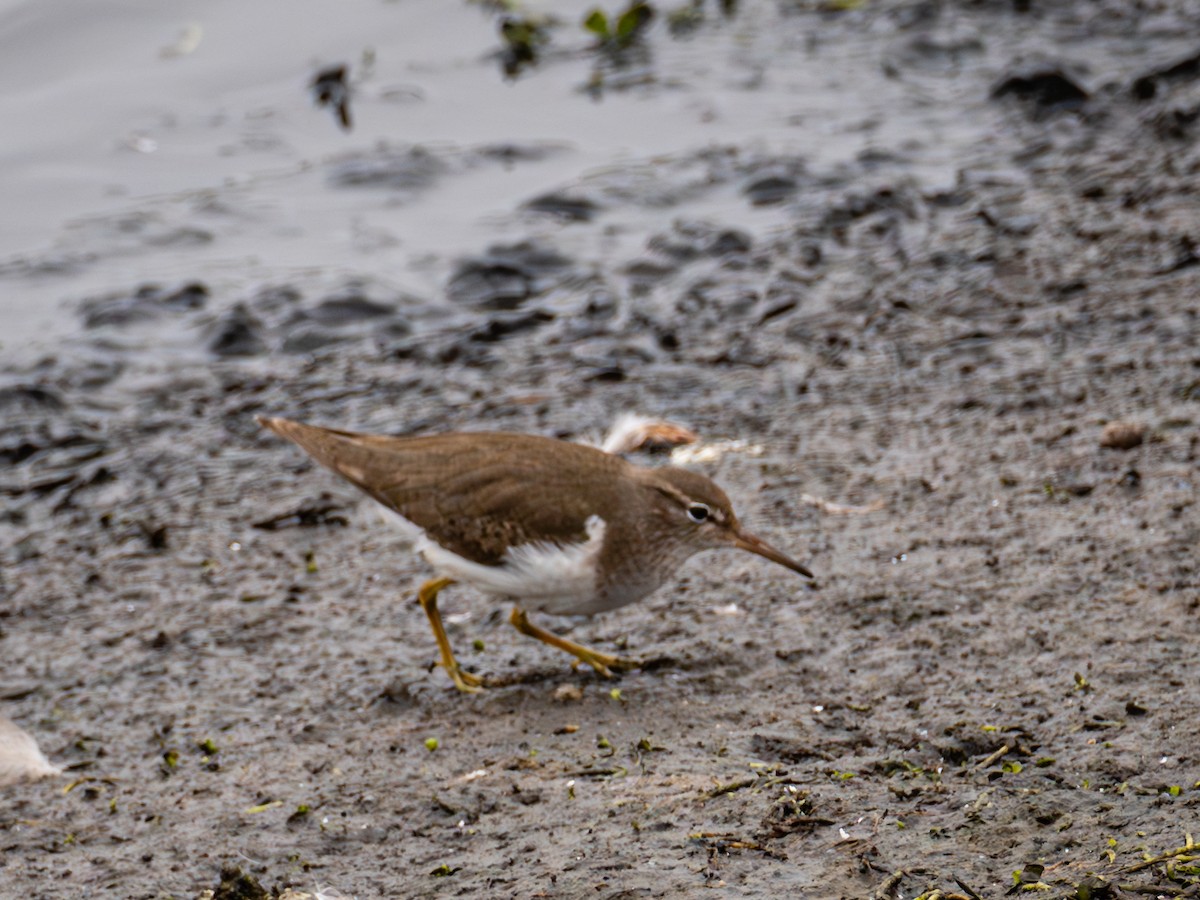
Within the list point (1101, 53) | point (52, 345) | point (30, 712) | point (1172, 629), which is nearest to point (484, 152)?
point (52, 345)

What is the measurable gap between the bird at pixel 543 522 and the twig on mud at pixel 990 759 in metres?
1.19

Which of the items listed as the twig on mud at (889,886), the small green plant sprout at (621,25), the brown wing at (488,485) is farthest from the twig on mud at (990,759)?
the small green plant sprout at (621,25)

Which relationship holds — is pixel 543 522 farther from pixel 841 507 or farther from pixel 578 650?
pixel 841 507

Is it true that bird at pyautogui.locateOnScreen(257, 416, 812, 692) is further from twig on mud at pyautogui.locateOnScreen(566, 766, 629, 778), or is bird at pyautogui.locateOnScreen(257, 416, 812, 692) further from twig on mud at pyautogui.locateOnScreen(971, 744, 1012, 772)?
twig on mud at pyautogui.locateOnScreen(971, 744, 1012, 772)

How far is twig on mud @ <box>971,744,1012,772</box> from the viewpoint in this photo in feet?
14.7

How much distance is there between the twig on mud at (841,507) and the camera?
250 inches

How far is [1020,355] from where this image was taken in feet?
24.3

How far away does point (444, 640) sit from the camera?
5.59 metres

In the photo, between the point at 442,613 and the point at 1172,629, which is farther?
the point at 442,613

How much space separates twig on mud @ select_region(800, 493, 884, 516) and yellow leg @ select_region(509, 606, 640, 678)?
1.31 m

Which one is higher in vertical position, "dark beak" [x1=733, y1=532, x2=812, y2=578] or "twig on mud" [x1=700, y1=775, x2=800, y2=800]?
"dark beak" [x1=733, y1=532, x2=812, y2=578]

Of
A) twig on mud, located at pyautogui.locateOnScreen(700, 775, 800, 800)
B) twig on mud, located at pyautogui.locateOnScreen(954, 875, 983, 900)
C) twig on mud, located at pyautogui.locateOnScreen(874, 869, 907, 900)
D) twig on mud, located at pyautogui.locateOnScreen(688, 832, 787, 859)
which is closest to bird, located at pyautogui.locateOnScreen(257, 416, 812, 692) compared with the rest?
twig on mud, located at pyautogui.locateOnScreen(700, 775, 800, 800)

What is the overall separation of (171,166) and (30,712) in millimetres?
6407

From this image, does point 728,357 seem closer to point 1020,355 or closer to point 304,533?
point 1020,355
